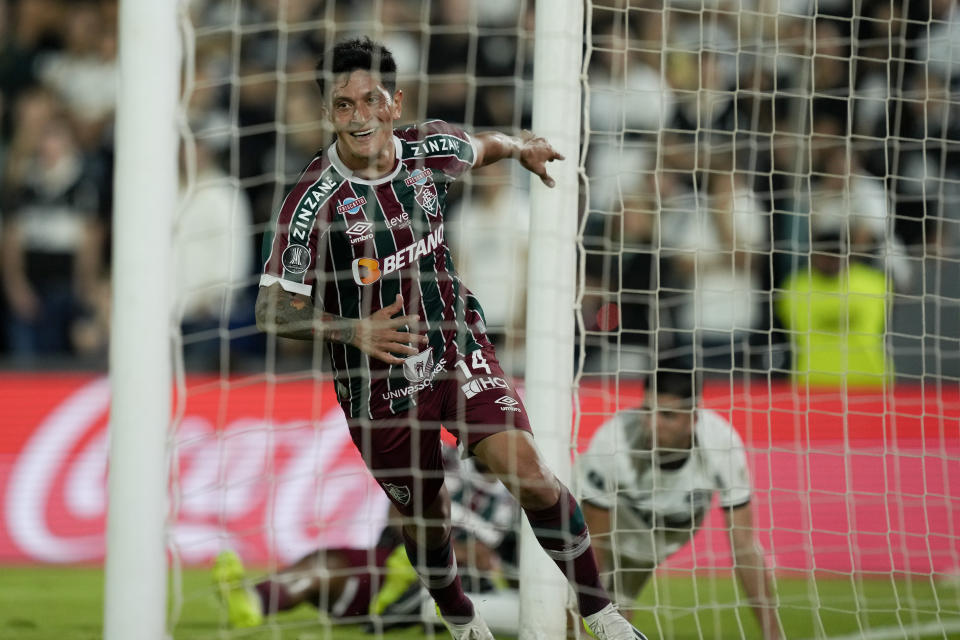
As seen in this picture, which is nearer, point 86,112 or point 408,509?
point 408,509

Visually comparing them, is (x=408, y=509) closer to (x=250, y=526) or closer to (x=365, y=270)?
(x=365, y=270)

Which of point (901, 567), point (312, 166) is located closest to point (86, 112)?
point (312, 166)

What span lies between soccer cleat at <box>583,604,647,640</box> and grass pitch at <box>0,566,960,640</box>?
0.68 metres

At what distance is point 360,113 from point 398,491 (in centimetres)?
124

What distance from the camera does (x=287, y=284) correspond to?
140 inches

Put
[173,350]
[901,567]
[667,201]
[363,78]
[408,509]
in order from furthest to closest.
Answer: [667,201] < [901,567] < [408,509] < [363,78] < [173,350]

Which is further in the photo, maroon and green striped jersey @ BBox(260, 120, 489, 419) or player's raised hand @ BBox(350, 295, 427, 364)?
maroon and green striped jersey @ BBox(260, 120, 489, 419)

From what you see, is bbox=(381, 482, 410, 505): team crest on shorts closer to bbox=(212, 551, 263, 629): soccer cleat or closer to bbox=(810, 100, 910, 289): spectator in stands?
bbox=(212, 551, 263, 629): soccer cleat

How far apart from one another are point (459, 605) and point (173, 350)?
4.61 feet

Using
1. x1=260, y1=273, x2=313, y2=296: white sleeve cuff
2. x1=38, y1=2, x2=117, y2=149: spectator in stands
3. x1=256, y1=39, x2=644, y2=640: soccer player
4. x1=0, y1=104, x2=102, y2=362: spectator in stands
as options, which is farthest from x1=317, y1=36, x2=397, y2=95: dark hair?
x1=38, y1=2, x2=117, y2=149: spectator in stands

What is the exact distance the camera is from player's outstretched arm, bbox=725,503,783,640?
4.76 m

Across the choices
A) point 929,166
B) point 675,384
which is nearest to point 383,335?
point 675,384

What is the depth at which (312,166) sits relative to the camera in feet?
12.4

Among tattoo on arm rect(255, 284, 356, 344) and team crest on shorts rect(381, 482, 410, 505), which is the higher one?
tattoo on arm rect(255, 284, 356, 344)
